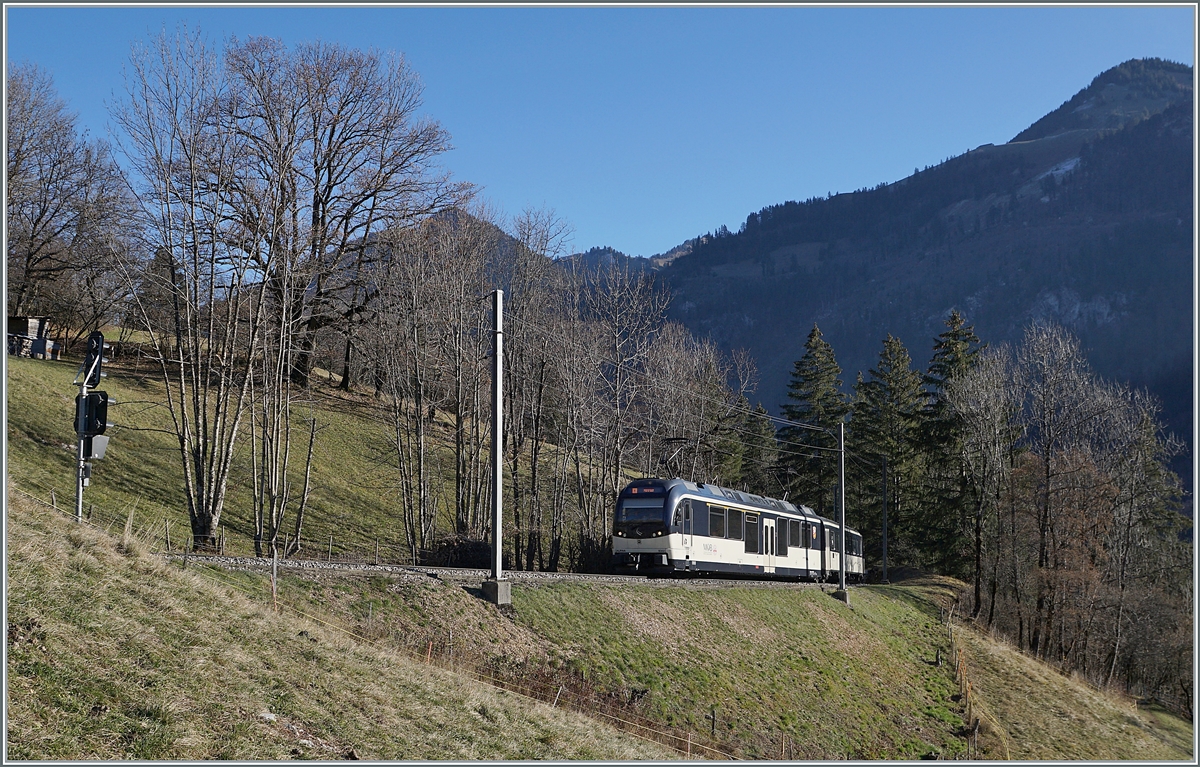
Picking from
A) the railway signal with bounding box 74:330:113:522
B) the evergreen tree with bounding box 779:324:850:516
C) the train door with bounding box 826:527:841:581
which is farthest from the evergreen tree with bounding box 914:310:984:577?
the railway signal with bounding box 74:330:113:522

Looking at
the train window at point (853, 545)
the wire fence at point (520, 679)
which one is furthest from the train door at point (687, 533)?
the train window at point (853, 545)

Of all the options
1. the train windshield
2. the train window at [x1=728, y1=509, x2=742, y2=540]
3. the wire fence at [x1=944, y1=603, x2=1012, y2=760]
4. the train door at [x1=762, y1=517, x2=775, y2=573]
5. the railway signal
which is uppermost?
the railway signal

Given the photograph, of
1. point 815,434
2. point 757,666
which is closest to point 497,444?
point 757,666

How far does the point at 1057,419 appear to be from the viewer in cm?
4153

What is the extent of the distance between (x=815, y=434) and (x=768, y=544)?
1273 inches

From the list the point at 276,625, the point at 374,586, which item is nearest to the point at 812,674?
the point at 374,586

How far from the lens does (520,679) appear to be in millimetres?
15258

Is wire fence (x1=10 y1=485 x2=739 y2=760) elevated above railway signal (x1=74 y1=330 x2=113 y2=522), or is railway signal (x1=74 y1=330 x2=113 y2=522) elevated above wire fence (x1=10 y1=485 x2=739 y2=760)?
railway signal (x1=74 y1=330 x2=113 y2=522)

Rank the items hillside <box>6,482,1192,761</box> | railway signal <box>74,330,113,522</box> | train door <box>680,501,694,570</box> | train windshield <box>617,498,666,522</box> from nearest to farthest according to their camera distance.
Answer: hillside <box>6,482,1192,761</box> < railway signal <box>74,330,113,522</box> < train windshield <box>617,498,666,522</box> < train door <box>680,501,694,570</box>

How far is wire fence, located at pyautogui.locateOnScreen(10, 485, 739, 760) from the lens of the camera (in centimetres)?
1379

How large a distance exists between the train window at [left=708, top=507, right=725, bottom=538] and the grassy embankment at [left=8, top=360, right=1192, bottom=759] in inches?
74.5

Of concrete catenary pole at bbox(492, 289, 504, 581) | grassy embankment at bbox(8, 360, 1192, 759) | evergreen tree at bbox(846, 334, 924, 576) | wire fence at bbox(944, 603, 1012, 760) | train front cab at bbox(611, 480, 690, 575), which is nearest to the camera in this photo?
grassy embankment at bbox(8, 360, 1192, 759)

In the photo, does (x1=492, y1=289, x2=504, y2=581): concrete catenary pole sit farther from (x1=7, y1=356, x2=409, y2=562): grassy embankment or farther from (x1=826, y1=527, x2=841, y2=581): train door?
(x1=826, y1=527, x2=841, y2=581): train door

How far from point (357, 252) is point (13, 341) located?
15.2 m
